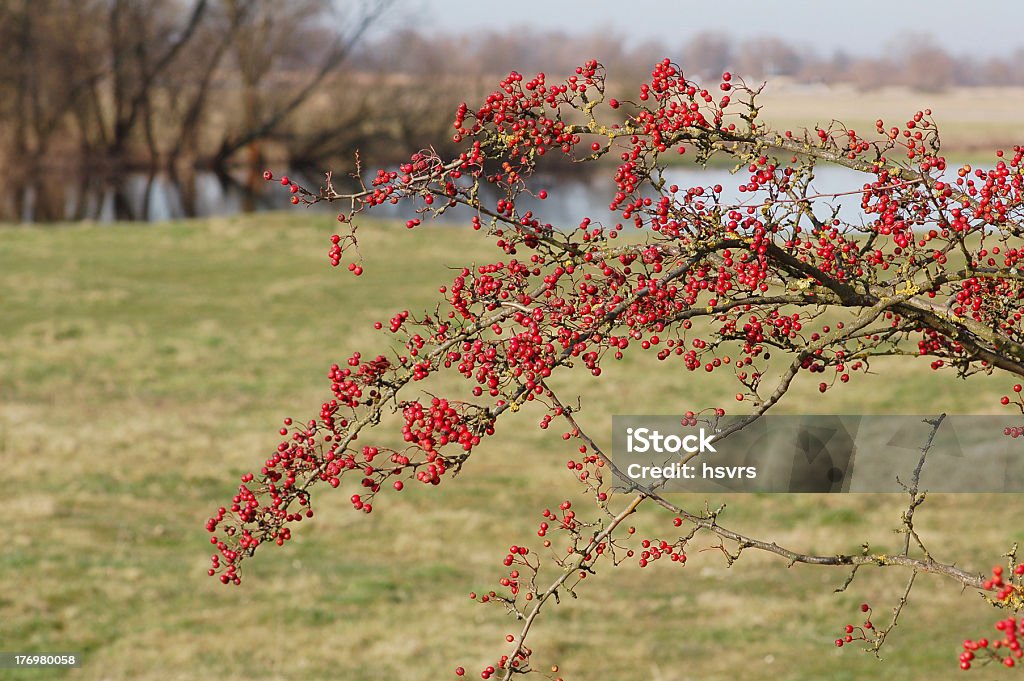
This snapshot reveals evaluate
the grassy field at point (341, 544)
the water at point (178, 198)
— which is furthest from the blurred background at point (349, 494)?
the water at point (178, 198)

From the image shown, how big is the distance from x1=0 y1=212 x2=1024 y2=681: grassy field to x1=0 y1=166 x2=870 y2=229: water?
22100 mm

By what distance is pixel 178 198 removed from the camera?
60250 mm

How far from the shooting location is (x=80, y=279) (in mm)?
34406

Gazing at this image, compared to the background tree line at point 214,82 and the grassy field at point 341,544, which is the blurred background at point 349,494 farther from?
the background tree line at point 214,82

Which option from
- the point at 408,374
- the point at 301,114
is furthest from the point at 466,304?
the point at 301,114

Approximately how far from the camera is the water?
174ft

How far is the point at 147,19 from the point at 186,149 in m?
9.55

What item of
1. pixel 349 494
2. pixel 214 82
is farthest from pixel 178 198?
pixel 349 494

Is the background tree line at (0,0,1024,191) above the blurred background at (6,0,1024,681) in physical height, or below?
above

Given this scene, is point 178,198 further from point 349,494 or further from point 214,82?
point 349,494

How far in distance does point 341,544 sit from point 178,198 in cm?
4753

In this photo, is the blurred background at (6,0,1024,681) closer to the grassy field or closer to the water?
the grassy field

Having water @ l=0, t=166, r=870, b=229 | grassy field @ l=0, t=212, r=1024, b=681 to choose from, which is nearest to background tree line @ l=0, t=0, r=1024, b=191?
water @ l=0, t=166, r=870, b=229

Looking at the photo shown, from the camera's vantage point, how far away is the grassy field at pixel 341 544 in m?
12.1
